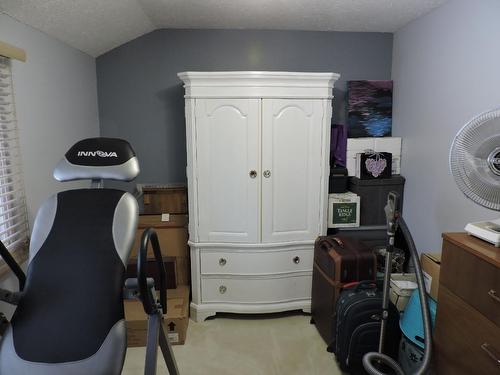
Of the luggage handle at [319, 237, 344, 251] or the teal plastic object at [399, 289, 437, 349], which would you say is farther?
the luggage handle at [319, 237, 344, 251]

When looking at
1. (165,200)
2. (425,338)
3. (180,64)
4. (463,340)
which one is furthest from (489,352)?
(180,64)

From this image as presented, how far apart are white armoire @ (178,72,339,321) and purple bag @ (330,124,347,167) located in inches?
12.9

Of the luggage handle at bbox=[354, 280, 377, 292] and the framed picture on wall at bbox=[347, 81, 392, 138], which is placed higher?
the framed picture on wall at bbox=[347, 81, 392, 138]

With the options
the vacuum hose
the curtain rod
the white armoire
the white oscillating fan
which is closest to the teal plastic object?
the vacuum hose

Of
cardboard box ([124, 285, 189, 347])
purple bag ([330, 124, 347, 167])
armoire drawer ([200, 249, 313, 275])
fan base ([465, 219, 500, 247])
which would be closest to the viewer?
fan base ([465, 219, 500, 247])

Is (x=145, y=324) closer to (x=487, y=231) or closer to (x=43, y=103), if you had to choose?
(x=43, y=103)

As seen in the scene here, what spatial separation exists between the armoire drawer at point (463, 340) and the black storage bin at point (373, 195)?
1215 millimetres

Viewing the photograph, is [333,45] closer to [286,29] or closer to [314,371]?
[286,29]

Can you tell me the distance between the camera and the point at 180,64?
287cm

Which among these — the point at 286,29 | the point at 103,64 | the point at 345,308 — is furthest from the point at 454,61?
the point at 103,64

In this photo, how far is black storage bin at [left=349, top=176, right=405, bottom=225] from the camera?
270 cm

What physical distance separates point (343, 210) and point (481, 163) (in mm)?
1382

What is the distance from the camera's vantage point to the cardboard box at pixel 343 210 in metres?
2.65

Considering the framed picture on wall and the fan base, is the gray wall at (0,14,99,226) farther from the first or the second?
the fan base
